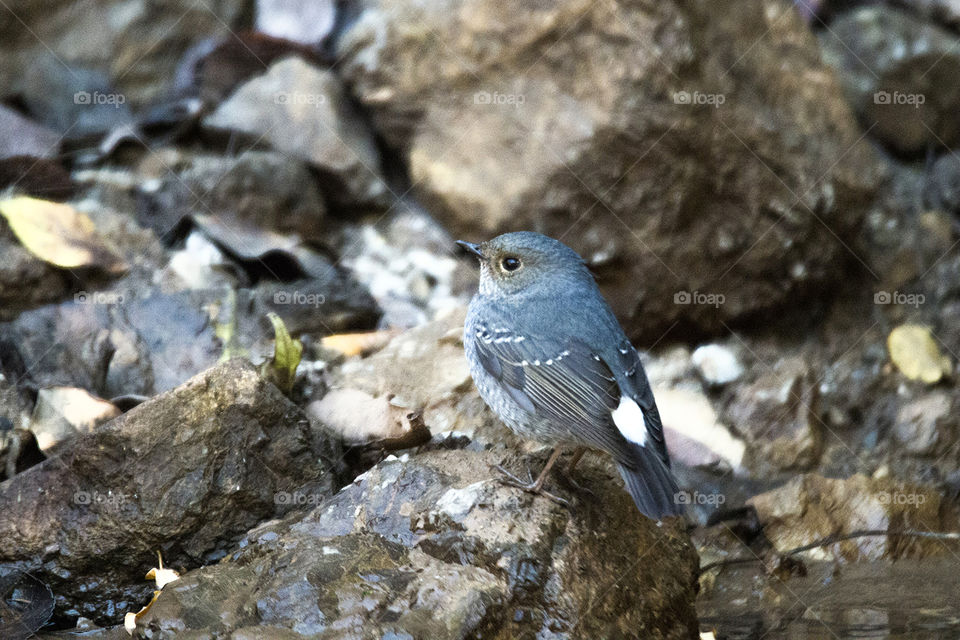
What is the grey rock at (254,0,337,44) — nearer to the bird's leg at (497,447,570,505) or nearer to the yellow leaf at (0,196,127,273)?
the yellow leaf at (0,196,127,273)

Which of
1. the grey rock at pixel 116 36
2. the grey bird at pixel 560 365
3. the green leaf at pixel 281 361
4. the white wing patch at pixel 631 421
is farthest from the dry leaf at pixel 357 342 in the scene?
the grey rock at pixel 116 36

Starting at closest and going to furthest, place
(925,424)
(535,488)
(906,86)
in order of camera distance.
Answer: (535,488) < (925,424) < (906,86)

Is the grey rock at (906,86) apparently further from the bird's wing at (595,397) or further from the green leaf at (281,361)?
the green leaf at (281,361)

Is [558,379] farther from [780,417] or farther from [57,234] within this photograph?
[57,234]

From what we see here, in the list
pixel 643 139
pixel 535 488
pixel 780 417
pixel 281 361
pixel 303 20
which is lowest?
pixel 281 361

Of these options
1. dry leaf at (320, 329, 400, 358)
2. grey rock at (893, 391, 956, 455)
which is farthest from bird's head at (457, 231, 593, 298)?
grey rock at (893, 391, 956, 455)

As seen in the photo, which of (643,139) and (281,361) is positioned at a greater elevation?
(643,139)

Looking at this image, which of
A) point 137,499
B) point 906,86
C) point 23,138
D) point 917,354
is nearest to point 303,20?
point 23,138

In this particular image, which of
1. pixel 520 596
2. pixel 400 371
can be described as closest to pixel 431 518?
pixel 520 596
